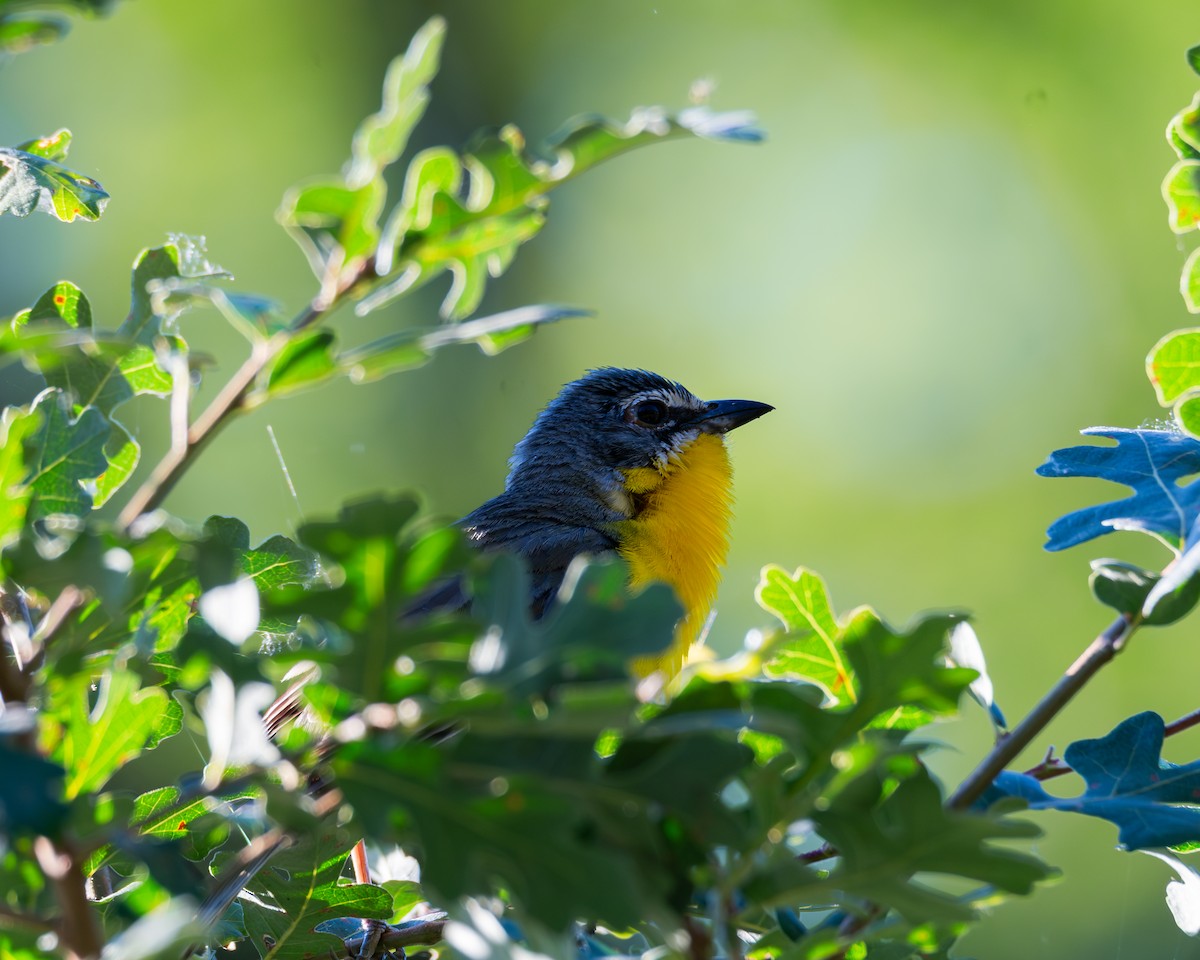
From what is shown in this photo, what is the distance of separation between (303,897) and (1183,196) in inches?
76.2

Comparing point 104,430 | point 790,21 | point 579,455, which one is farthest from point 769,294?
point 104,430

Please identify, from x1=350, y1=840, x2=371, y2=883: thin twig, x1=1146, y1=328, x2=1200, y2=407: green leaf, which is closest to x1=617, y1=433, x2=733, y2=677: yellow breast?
x1=350, y1=840, x2=371, y2=883: thin twig

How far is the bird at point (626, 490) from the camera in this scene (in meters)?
4.68

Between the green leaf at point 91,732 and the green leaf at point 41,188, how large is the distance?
3.22 feet

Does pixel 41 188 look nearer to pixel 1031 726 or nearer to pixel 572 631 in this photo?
pixel 572 631

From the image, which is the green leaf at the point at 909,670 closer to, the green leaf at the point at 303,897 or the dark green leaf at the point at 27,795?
the dark green leaf at the point at 27,795

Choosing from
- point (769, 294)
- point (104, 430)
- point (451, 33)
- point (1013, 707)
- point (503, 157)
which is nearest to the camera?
point (503, 157)

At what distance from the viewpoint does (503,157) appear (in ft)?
5.17

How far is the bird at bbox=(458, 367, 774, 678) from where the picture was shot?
4.68 meters

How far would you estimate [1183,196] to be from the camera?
2.18 m

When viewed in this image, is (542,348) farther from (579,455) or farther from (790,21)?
(579,455)

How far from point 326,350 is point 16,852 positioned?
2.17ft

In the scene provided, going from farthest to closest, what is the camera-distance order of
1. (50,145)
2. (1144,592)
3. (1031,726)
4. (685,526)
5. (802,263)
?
(802,263), (685,526), (50,145), (1144,592), (1031,726)

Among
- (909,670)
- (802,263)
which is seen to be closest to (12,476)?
(909,670)
